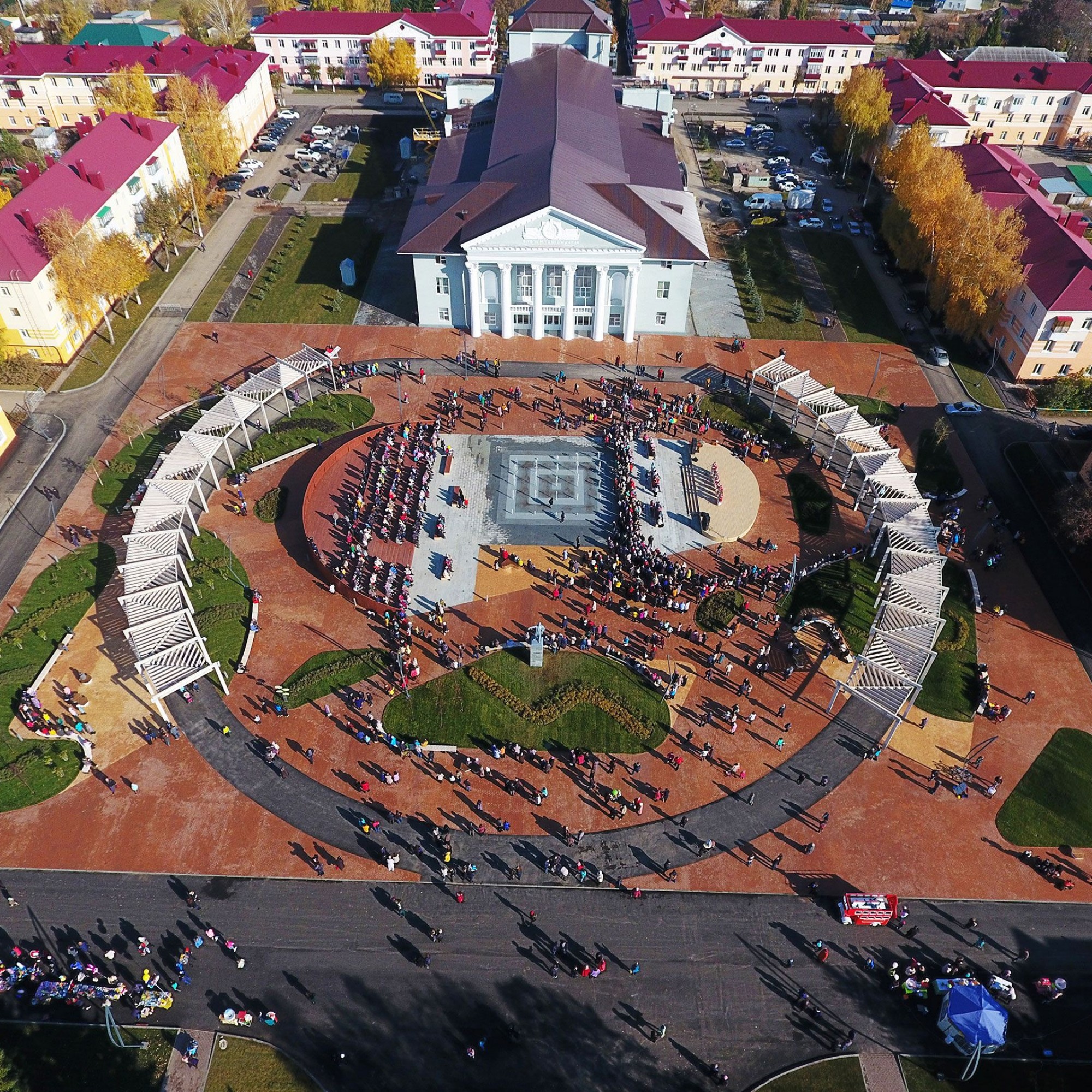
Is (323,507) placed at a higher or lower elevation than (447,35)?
lower

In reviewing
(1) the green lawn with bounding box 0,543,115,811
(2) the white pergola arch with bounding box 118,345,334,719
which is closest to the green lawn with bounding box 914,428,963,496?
(2) the white pergola arch with bounding box 118,345,334,719

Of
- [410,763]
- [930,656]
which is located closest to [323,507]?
[410,763]

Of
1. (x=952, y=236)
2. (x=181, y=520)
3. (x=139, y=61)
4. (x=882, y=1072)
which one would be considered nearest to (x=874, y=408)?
(x=952, y=236)

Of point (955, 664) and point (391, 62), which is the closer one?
point (955, 664)

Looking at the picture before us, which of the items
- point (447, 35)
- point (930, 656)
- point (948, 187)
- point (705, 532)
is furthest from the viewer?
point (447, 35)

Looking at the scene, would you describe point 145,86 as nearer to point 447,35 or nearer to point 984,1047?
point 447,35

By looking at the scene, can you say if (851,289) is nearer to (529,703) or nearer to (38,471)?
(529,703)

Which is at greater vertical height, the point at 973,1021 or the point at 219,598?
the point at 973,1021

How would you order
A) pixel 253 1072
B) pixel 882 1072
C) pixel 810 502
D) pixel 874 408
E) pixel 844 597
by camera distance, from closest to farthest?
pixel 253 1072
pixel 882 1072
pixel 844 597
pixel 810 502
pixel 874 408
